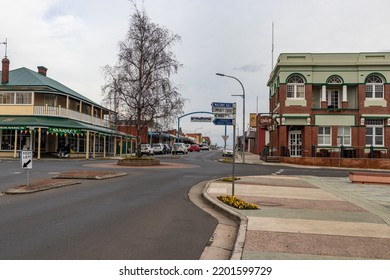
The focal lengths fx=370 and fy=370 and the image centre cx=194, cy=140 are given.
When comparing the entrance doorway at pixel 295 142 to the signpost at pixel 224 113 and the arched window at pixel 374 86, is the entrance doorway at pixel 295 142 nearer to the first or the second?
the arched window at pixel 374 86

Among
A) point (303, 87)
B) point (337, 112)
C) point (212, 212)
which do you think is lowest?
point (212, 212)

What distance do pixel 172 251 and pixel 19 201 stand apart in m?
6.79

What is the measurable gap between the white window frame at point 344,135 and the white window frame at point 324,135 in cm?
82

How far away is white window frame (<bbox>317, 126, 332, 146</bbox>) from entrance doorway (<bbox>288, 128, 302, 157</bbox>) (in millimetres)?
1931

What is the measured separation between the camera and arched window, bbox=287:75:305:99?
36031 mm

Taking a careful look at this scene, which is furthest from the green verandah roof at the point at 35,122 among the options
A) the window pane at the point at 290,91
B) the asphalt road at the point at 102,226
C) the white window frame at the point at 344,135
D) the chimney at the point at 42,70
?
the white window frame at the point at 344,135

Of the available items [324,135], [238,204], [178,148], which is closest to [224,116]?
[238,204]

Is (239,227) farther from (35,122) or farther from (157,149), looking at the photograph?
(157,149)

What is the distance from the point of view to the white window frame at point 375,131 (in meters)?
35.1

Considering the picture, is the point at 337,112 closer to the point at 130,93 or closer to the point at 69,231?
the point at 130,93

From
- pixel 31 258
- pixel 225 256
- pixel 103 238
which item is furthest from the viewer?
pixel 103 238

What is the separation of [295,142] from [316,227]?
30388 millimetres

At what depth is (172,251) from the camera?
5902 millimetres

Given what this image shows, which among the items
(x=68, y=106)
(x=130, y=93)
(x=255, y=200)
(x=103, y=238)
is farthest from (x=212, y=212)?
(x=68, y=106)
